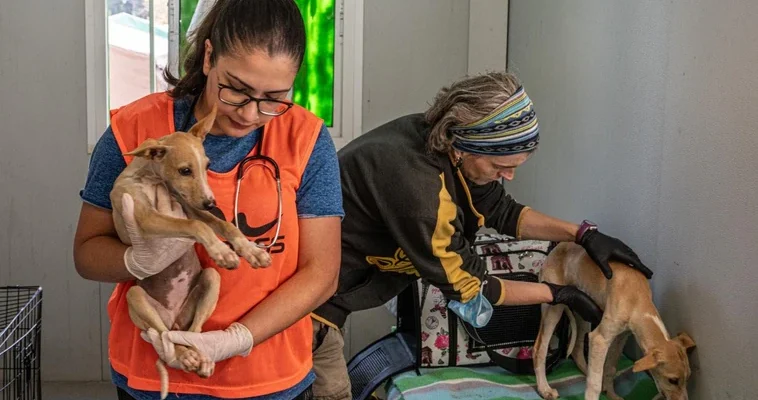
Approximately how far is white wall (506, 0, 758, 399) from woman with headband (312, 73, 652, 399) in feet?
0.62

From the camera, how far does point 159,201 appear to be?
1.26 metres

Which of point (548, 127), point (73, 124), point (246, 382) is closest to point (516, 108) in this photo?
point (246, 382)

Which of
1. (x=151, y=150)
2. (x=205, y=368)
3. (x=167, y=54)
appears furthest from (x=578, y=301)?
(x=167, y=54)

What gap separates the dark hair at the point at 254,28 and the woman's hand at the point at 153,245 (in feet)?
0.82

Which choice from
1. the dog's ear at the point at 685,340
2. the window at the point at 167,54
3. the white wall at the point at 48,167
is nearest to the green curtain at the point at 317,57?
the window at the point at 167,54

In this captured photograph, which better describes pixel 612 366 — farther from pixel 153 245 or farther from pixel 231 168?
pixel 153 245

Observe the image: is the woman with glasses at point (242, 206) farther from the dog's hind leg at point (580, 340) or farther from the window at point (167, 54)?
the window at point (167, 54)

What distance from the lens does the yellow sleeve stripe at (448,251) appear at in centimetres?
198

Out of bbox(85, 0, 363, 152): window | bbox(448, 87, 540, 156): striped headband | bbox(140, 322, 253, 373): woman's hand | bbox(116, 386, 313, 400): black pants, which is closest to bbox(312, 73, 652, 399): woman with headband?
bbox(448, 87, 540, 156): striped headband

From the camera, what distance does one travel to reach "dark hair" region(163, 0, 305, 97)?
1286 mm

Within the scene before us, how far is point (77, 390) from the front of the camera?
145 inches

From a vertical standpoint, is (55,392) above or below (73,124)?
below

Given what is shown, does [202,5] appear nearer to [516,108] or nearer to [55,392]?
[516,108]

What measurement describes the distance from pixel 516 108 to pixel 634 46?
635 mm
